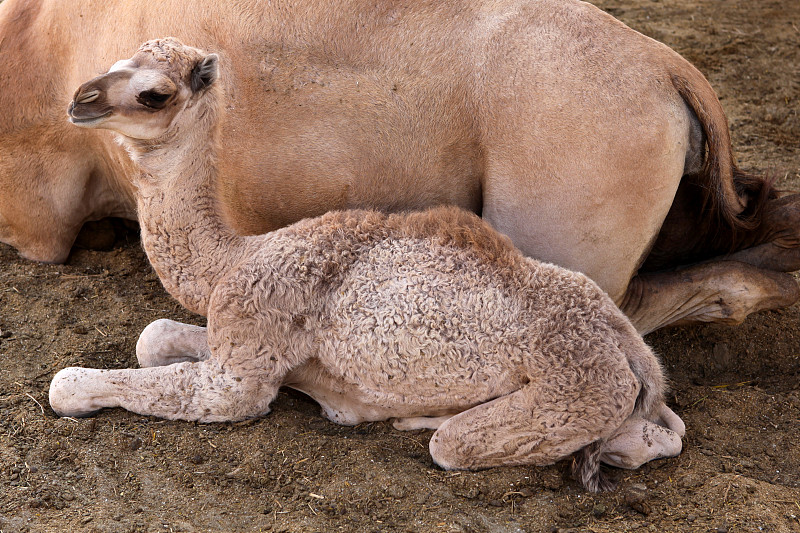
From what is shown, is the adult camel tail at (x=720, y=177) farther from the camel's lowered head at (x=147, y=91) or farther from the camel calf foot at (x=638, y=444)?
the camel's lowered head at (x=147, y=91)

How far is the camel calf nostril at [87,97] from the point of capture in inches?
139

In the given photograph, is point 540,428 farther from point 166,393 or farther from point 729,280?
point 729,280

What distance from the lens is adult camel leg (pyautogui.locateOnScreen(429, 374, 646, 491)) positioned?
11.8 feet

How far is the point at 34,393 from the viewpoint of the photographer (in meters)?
4.17

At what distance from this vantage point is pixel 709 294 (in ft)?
15.8

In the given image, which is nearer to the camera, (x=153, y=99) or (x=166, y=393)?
(x=153, y=99)

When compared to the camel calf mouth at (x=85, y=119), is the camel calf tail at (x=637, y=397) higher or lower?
lower

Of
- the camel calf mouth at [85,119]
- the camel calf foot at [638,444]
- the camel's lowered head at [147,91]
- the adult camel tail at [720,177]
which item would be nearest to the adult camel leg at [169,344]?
the camel's lowered head at [147,91]

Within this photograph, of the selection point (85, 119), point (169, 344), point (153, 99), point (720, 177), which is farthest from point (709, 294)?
point (85, 119)

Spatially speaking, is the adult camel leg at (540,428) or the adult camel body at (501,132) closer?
the adult camel leg at (540,428)

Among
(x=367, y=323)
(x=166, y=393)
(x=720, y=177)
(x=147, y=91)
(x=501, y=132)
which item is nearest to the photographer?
(x=147, y=91)

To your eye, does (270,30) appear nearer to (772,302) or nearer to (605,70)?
(605,70)

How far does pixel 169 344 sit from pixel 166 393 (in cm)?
37

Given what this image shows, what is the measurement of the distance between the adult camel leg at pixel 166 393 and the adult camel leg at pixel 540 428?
84cm
